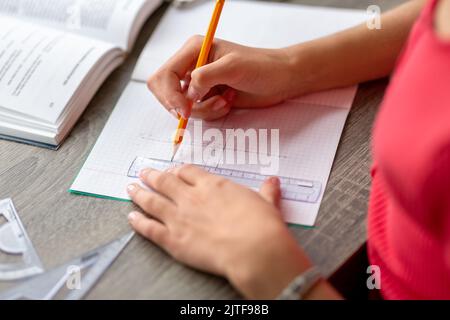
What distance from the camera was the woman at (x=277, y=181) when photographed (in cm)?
56

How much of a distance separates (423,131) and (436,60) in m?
0.06

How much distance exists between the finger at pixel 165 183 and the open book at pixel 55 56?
0.58 feet

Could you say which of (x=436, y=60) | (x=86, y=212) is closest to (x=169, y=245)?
(x=86, y=212)

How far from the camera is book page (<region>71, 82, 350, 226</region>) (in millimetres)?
873

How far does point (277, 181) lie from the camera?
0.83 metres

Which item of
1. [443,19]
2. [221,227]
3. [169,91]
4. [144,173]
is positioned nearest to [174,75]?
[169,91]

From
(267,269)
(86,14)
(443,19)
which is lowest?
(267,269)

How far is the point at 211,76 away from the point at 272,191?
0.19 metres

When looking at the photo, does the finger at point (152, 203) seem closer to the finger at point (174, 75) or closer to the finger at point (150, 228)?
the finger at point (150, 228)

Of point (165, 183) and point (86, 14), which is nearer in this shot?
point (165, 183)

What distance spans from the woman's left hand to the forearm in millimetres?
226

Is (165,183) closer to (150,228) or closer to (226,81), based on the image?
(150,228)

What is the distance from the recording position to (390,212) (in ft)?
2.31
